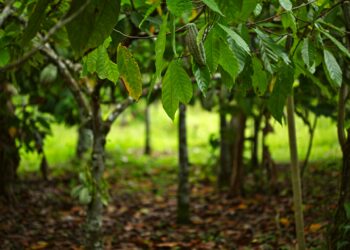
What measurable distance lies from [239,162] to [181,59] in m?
3.72

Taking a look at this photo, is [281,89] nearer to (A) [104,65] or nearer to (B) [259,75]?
(B) [259,75]

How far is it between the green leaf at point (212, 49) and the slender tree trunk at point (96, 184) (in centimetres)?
173

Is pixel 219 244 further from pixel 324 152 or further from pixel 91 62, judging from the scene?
pixel 324 152

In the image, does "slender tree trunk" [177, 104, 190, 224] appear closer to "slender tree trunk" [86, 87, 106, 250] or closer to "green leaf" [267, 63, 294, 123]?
"slender tree trunk" [86, 87, 106, 250]

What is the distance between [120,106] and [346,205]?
1507 mm

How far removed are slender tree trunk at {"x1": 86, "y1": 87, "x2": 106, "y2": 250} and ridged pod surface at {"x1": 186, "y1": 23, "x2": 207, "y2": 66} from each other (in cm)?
167

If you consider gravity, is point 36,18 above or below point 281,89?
above

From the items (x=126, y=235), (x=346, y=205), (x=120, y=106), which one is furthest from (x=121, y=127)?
(x=346, y=205)

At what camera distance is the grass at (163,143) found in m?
7.00

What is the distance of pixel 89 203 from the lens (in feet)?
9.59

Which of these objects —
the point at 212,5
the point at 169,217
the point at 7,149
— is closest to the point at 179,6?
the point at 212,5

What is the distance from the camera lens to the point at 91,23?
3.29ft

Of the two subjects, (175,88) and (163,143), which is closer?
(175,88)

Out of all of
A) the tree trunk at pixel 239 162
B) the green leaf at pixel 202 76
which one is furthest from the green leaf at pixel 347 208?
the tree trunk at pixel 239 162
